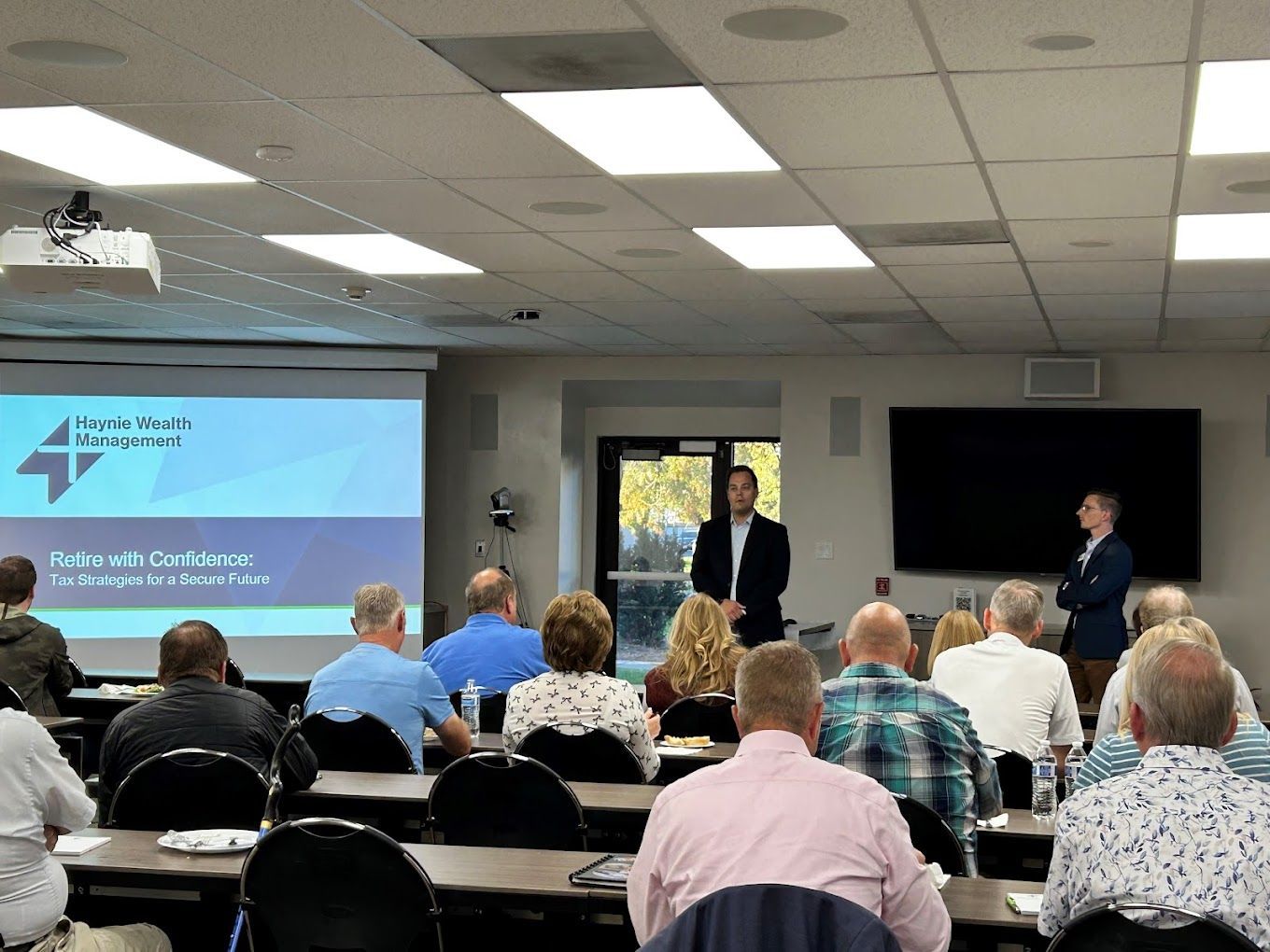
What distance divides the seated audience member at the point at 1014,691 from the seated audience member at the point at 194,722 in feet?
7.67

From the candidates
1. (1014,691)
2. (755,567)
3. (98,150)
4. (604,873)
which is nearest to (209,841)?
(604,873)

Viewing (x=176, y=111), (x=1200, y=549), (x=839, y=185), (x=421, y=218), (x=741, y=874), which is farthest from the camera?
(x=1200, y=549)

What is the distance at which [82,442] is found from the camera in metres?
10.6

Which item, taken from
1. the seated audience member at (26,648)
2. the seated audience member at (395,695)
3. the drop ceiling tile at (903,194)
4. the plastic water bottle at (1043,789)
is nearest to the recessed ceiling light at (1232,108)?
the drop ceiling tile at (903,194)

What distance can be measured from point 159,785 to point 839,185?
312 centimetres

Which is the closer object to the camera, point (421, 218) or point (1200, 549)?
point (421, 218)

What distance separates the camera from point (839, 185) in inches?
207

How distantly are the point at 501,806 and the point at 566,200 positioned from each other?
8.19 ft

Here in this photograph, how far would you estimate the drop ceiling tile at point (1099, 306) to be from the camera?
308 inches

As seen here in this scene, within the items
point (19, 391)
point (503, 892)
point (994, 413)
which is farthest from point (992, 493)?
point (503, 892)

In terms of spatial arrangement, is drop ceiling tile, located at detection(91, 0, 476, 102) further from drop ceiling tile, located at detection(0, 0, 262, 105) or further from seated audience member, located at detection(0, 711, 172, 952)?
seated audience member, located at detection(0, 711, 172, 952)

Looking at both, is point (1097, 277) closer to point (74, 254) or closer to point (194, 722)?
point (74, 254)

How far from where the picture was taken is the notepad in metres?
3.58

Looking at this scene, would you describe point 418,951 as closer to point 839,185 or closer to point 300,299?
point 839,185
